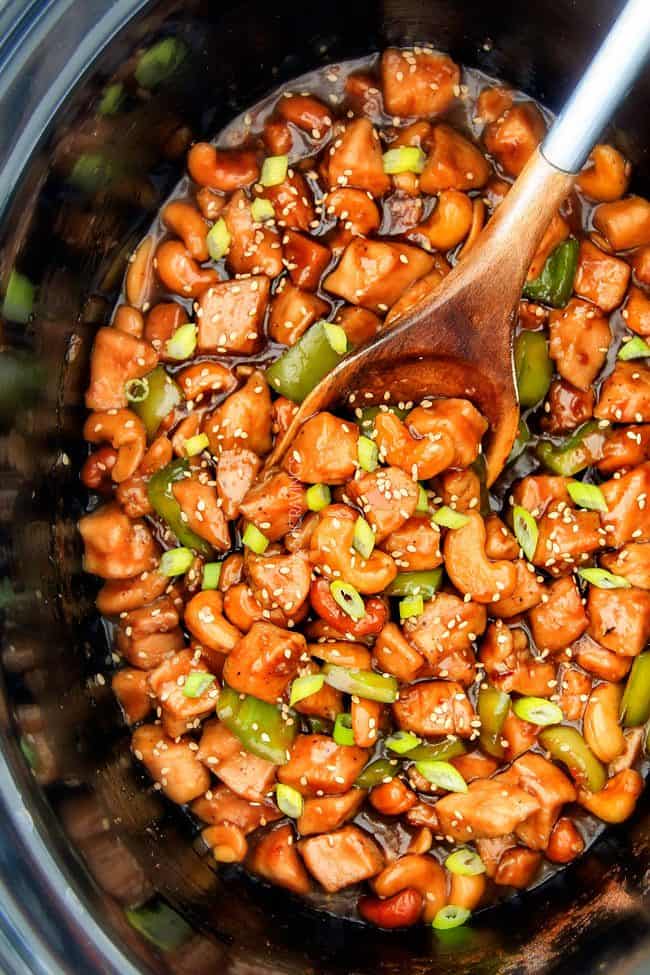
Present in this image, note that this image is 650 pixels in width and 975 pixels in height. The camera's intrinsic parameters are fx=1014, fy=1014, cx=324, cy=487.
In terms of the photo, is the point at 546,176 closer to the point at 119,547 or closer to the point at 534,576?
the point at 534,576

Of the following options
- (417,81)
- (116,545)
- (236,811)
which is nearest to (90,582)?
(116,545)

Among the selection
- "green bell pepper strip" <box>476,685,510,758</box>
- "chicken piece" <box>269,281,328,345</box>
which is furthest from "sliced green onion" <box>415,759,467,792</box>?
"chicken piece" <box>269,281,328,345</box>

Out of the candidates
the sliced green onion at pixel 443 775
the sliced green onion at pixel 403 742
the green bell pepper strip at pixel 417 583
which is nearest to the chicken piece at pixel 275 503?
the green bell pepper strip at pixel 417 583

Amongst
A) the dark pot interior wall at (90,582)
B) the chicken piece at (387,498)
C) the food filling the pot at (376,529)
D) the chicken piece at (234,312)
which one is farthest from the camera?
the chicken piece at (234,312)

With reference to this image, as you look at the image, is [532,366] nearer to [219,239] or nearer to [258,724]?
[219,239]

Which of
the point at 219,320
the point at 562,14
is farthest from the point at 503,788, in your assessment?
the point at 562,14

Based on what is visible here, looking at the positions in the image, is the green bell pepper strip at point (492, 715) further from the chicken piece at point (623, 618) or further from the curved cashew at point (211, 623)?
the curved cashew at point (211, 623)

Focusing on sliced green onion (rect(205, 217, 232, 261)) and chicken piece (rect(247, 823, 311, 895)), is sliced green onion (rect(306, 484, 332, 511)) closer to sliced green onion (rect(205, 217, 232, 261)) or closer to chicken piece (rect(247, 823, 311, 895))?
sliced green onion (rect(205, 217, 232, 261))
